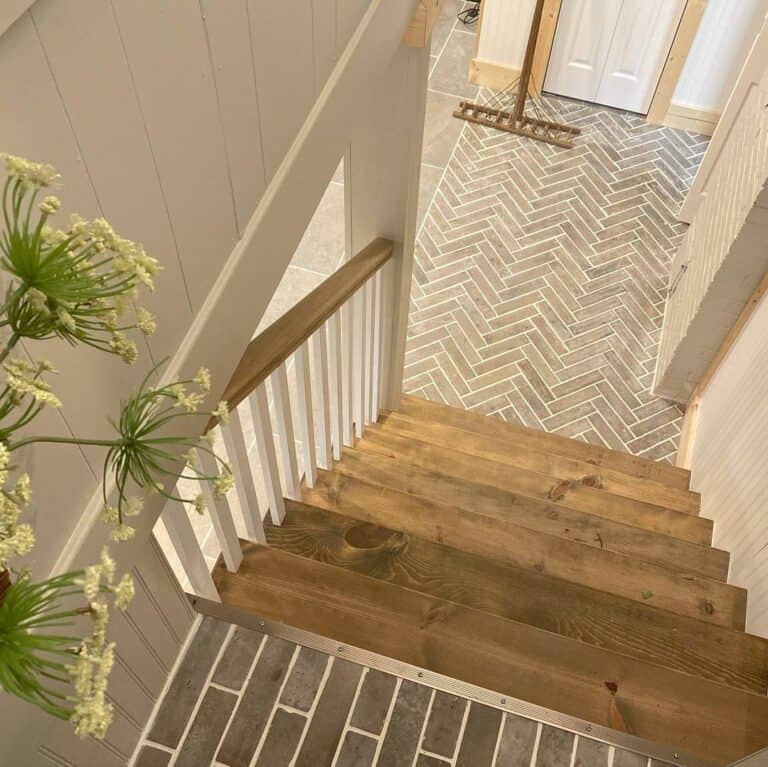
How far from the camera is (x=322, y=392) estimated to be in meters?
2.77

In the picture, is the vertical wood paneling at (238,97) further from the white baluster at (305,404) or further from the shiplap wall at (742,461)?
the shiplap wall at (742,461)

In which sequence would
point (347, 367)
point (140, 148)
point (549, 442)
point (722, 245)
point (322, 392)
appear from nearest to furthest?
point (140, 148), point (322, 392), point (347, 367), point (722, 245), point (549, 442)

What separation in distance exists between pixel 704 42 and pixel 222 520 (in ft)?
16.9

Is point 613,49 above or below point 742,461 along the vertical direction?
above

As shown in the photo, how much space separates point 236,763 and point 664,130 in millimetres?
5643

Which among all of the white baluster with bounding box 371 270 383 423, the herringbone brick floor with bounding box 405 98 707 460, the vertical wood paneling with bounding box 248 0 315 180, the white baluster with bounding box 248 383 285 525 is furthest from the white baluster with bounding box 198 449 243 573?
the herringbone brick floor with bounding box 405 98 707 460

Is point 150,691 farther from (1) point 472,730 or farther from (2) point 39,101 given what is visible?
(2) point 39,101

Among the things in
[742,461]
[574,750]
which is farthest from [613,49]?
[574,750]

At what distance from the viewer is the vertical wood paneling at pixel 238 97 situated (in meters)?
1.33

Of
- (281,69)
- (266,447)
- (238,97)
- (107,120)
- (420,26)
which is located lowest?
(107,120)

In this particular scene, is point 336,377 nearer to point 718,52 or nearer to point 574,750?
point 574,750

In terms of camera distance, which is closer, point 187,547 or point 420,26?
point 187,547

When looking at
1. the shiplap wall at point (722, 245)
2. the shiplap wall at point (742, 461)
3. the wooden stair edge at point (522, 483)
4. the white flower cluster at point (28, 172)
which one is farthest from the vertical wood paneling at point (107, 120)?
the shiplap wall at point (722, 245)

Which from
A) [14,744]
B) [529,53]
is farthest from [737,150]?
[14,744]
